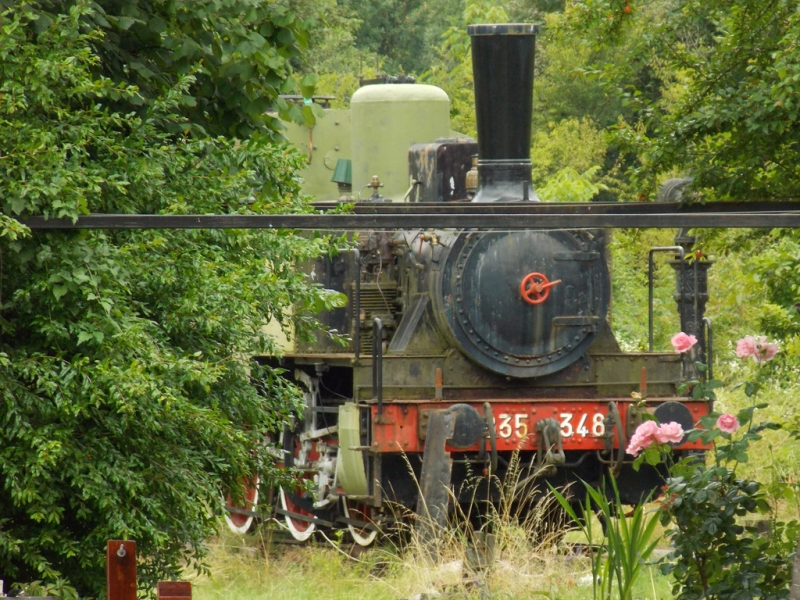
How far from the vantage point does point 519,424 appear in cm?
893

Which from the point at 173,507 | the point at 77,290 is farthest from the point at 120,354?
the point at 173,507

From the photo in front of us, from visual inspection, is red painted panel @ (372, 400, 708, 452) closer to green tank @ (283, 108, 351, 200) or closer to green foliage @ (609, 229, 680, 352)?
green tank @ (283, 108, 351, 200)

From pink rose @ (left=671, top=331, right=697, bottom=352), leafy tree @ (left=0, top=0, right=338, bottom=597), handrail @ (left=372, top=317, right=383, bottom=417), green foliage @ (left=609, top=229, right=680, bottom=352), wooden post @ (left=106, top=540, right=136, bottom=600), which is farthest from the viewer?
green foliage @ (left=609, top=229, right=680, bottom=352)

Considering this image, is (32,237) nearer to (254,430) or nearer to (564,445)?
(254,430)

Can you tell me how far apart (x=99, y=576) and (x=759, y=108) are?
167 inches

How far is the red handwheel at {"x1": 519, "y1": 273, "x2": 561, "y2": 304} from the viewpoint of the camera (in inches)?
368

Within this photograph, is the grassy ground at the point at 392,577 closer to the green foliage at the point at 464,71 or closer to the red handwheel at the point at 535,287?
the red handwheel at the point at 535,287

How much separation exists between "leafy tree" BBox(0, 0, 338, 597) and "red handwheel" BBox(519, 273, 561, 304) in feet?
13.8

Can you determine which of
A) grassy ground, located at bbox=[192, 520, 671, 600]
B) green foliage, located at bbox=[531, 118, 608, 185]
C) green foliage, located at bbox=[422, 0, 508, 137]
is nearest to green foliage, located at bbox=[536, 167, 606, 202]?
green foliage, located at bbox=[422, 0, 508, 137]

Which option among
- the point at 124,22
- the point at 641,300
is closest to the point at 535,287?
the point at 124,22

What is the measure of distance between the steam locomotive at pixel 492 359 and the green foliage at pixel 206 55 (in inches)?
100

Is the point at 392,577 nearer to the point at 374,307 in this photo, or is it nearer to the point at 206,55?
the point at 374,307

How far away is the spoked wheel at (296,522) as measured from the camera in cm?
1096

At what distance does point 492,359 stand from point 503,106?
1.78m
